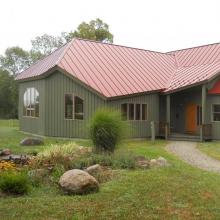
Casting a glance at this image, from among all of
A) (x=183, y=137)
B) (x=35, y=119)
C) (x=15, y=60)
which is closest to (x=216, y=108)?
(x=183, y=137)

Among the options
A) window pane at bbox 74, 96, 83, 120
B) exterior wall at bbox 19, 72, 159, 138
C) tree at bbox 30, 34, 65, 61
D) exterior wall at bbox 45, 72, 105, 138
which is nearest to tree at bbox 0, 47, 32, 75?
tree at bbox 30, 34, 65, 61

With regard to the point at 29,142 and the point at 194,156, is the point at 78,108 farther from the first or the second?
the point at 194,156

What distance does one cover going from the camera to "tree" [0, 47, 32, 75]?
6850 cm

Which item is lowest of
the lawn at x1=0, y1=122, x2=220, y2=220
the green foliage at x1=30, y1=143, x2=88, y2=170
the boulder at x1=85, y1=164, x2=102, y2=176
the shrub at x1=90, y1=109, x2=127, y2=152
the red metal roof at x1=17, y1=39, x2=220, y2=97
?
the lawn at x1=0, y1=122, x2=220, y2=220

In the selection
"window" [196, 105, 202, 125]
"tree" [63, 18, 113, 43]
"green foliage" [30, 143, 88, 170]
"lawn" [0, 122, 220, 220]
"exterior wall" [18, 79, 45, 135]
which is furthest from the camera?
"tree" [63, 18, 113, 43]

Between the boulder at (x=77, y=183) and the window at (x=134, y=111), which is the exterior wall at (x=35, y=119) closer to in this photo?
the window at (x=134, y=111)

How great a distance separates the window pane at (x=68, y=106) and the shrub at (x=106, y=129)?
9678 mm

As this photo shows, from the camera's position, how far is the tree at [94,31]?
1853 inches

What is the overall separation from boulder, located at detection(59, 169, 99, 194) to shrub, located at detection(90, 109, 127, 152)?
4975 mm

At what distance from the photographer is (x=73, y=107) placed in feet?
76.6

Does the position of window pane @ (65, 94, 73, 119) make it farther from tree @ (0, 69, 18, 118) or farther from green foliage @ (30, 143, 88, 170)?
tree @ (0, 69, 18, 118)

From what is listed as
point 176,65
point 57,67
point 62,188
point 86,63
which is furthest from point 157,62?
point 62,188

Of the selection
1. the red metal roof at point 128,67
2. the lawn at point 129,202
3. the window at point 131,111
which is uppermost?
the red metal roof at point 128,67

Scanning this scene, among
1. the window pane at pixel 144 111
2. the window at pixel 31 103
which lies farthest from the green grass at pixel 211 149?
the window at pixel 31 103
